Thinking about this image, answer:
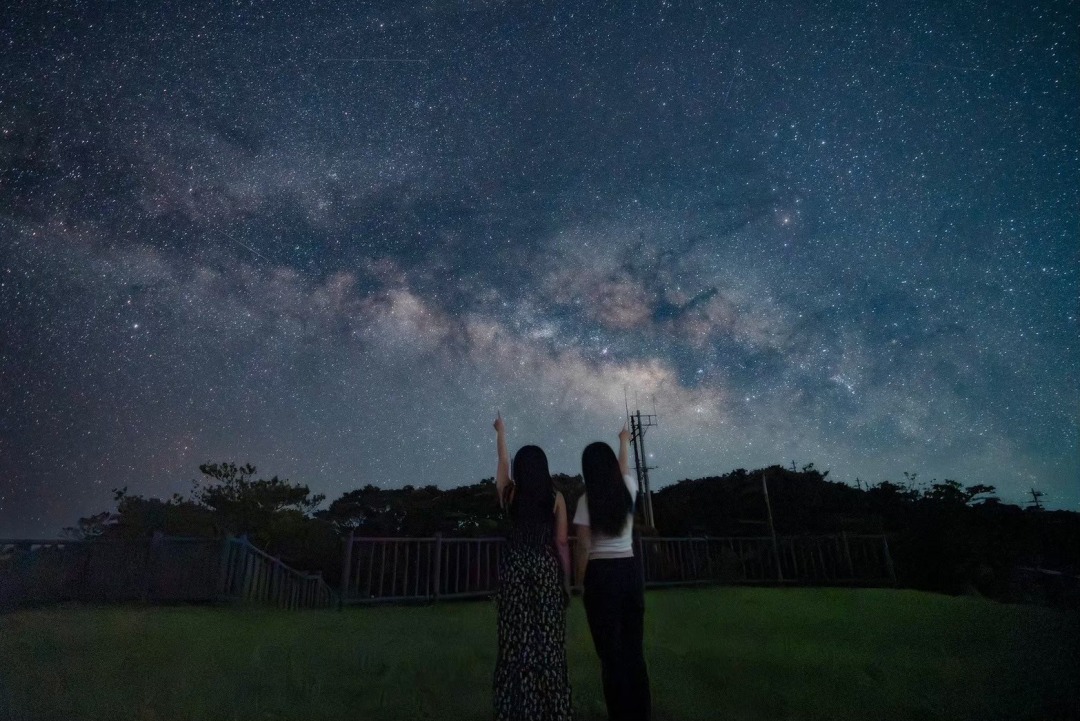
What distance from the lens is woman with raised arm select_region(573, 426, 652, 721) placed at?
3.26 m

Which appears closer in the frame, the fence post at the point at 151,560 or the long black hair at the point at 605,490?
the long black hair at the point at 605,490

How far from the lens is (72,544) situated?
34.3 feet

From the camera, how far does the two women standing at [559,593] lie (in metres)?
3.25

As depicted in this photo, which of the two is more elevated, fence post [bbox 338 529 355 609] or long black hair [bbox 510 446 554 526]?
long black hair [bbox 510 446 554 526]

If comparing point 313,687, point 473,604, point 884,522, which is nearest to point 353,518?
point 473,604

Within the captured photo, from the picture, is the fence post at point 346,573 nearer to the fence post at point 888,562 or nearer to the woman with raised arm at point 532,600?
the woman with raised arm at point 532,600

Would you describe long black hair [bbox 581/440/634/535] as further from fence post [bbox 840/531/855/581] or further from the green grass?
fence post [bbox 840/531/855/581]

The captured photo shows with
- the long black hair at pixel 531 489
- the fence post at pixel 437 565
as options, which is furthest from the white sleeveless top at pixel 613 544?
the fence post at pixel 437 565

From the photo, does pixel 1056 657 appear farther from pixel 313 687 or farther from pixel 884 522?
pixel 884 522

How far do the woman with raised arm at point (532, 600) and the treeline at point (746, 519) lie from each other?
10.6m

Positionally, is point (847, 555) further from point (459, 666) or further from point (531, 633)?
point (531, 633)

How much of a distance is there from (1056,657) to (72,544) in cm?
1515

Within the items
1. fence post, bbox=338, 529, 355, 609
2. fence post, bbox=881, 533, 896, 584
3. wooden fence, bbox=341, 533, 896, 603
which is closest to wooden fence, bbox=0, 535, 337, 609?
fence post, bbox=338, 529, 355, 609

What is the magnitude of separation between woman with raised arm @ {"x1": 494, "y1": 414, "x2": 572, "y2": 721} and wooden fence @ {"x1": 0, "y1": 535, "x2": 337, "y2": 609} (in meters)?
8.78
